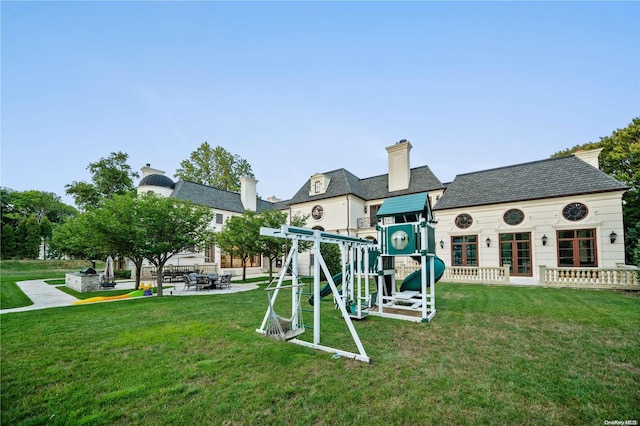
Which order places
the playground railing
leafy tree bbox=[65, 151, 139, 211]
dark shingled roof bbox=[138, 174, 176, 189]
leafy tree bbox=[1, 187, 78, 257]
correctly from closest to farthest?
the playground railing < dark shingled roof bbox=[138, 174, 176, 189] < leafy tree bbox=[65, 151, 139, 211] < leafy tree bbox=[1, 187, 78, 257]

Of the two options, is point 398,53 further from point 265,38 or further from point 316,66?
point 265,38

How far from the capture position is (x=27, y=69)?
22.1 ft

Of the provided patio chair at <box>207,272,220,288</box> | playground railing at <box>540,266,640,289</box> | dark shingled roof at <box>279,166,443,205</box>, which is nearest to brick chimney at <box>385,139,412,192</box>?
dark shingled roof at <box>279,166,443,205</box>

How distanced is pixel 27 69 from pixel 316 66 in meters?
10.5

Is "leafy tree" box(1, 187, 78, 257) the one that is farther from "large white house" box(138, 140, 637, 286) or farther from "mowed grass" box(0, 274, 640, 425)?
"mowed grass" box(0, 274, 640, 425)

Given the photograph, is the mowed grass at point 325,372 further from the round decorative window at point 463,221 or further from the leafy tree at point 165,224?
the round decorative window at point 463,221

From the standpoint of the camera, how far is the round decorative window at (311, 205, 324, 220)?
25.4m

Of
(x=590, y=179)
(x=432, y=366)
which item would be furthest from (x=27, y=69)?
(x=590, y=179)

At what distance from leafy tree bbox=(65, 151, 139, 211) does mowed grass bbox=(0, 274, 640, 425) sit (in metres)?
29.5

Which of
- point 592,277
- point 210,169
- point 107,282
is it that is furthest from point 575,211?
point 210,169

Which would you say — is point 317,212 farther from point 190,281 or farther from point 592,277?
point 592,277

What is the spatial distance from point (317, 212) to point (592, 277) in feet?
62.4

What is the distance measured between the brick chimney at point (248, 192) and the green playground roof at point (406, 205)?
24171 mm

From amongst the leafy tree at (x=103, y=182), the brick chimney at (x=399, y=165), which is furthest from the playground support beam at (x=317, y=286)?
the leafy tree at (x=103, y=182)
